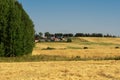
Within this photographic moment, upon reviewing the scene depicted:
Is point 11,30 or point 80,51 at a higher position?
point 11,30

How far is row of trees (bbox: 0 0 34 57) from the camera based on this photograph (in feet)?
112

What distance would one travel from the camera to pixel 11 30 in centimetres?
3431

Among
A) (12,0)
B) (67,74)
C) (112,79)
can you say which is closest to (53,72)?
(67,74)

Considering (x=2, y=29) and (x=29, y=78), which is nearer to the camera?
(x=29, y=78)

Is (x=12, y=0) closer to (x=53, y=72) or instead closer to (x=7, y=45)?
(x=7, y=45)

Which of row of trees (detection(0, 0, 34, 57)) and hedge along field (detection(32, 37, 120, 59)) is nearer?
row of trees (detection(0, 0, 34, 57))

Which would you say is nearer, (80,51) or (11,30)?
(11,30)

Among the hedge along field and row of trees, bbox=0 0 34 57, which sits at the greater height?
row of trees, bbox=0 0 34 57

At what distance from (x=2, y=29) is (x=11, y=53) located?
2660 mm

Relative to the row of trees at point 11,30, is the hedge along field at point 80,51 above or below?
below

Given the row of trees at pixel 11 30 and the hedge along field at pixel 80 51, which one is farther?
the hedge along field at pixel 80 51

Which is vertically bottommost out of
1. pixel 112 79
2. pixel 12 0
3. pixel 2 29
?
pixel 112 79

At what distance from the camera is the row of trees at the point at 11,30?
3400cm

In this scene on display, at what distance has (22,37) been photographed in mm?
35781
